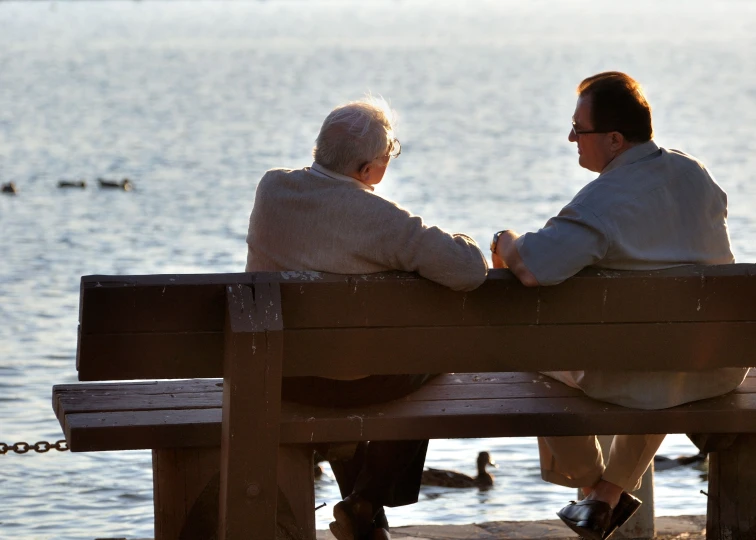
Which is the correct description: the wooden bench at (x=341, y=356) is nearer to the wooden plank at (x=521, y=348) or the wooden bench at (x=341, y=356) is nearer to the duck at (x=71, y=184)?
the wooden plank at (x=521, y=348)

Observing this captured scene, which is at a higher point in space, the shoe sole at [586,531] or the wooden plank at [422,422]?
the wooden plank at [422,422]

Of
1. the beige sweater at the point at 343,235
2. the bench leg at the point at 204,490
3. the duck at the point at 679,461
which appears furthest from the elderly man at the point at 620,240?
the duck at the point at 679,461

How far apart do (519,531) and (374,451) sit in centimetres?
102

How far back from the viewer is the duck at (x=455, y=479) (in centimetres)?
679

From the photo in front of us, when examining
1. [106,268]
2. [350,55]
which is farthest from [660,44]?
[106,268]

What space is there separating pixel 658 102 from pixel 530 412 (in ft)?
110

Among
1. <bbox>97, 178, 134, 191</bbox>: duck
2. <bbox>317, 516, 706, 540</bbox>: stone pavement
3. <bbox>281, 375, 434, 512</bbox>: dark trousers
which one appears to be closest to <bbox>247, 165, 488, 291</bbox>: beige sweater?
<bbox>281, 375, 434, 512</bbox>: dark trousers

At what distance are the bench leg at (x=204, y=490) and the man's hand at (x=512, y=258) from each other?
765mm

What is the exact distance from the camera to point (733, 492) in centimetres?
461

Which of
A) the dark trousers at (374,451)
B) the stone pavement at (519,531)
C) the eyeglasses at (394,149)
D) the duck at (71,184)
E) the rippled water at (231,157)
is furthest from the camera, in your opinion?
the duck at (71,184)

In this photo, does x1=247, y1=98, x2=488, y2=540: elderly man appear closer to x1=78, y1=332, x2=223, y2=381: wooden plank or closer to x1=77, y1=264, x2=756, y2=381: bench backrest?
x1=77, y1=264, x2=756, y2=381: bench backrest

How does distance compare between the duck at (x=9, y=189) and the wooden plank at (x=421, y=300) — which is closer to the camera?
the wooden plank at (x=421, y=300)

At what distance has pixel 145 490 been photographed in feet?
21.9

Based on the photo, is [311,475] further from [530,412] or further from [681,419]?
[681,419]
